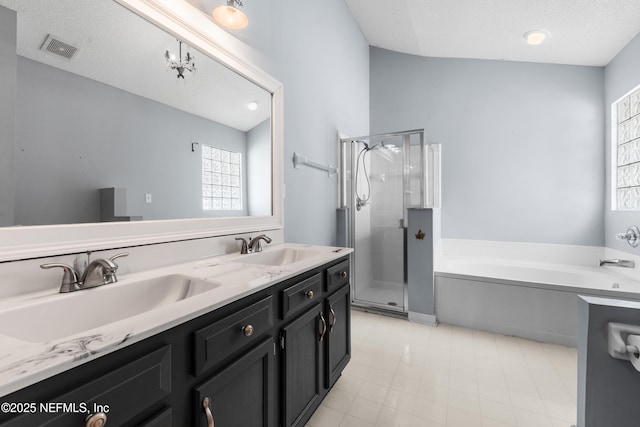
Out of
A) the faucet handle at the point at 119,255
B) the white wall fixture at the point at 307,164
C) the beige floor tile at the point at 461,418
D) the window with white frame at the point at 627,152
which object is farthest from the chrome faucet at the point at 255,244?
the window with white frame at the point at 627,152

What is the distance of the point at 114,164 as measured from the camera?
1063 millimetres

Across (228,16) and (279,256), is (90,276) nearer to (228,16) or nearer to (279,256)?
(279,256)

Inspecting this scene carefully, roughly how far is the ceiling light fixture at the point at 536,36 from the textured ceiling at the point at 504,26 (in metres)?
0.05

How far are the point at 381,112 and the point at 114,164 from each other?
3.61 meters

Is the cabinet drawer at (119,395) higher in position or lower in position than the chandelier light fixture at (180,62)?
lower

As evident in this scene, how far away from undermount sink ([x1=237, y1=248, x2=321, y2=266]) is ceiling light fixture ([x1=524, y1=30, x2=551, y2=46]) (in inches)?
114

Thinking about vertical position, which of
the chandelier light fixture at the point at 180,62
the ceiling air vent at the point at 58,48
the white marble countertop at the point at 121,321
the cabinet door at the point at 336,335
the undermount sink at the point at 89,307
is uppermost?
the chandelier light fixture at the point at 180,62

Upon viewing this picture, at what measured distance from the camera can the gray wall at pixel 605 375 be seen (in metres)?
0.91

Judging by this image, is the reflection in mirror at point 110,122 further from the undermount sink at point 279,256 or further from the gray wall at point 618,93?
the gray wall at point 618,93

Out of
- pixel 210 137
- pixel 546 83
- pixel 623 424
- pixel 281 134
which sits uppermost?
pixel 546 83

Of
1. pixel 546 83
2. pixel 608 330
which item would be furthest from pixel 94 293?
pixel 546 83

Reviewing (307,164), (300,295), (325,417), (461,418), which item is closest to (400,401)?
(461,418)

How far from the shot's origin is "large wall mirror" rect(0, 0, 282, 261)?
0.85 meters

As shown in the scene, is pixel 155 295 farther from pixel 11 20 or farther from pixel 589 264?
pixel 589 264
